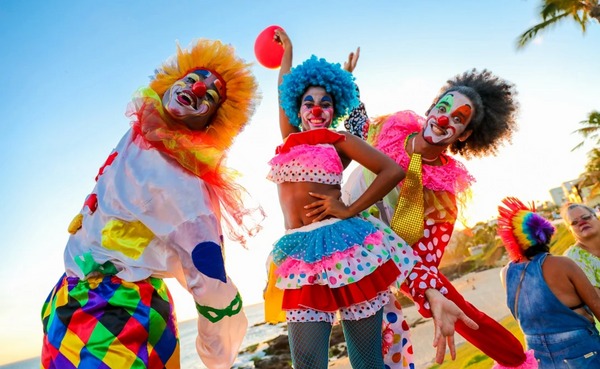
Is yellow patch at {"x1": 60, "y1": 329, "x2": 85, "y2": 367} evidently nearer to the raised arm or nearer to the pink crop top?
the pink crop top

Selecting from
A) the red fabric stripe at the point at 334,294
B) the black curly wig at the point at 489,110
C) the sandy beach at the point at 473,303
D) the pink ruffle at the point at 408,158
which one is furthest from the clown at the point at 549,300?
the sandy beach at the point at 473,303

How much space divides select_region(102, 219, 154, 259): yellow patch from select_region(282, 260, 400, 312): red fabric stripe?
2.33 ft

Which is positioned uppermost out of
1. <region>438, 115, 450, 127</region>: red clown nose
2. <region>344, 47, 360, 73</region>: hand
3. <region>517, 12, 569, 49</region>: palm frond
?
<region>517, 12, 569, 49</region>: palm frond

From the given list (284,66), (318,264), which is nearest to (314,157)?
(318,264)

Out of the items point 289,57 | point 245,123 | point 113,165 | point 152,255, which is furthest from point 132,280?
point 289,57

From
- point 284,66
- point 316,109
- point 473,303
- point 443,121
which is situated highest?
point 284,66

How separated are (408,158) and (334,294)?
1071 millimetres

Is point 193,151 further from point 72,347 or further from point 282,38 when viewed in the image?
point 282,38

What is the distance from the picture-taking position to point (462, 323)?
2.28 metres

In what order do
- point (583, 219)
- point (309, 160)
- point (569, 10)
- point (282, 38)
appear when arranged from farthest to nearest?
point (569, 10), point (583, 219), point (282, 38), point (309, 160)

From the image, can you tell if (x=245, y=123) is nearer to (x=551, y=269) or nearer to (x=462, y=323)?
(x=462, y=323)

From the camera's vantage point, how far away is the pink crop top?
2.44 metres

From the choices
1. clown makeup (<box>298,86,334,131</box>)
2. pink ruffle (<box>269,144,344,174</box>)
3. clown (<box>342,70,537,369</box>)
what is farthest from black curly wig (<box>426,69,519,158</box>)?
pink ruffle (<box>269,144,344,174</box>)

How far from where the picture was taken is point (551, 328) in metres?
3.49
